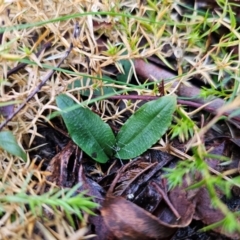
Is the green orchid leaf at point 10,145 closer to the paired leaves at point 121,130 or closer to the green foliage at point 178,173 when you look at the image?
the paired leaves at point 121,130

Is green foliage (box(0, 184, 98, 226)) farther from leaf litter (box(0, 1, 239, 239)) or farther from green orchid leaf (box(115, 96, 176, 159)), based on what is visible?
green orchid leaf (box(115, 96, 176, 159))

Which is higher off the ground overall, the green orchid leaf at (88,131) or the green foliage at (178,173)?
the green orchid leaf at (88,131)

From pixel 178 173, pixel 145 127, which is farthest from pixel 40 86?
pixel 178 173

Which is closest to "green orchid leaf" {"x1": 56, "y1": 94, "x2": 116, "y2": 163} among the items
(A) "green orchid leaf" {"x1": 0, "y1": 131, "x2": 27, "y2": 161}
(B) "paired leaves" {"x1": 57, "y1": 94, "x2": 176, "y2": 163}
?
(B) "paired leaves" {"x1": 57, "y1": 94, "x2": 176, "y2": 163}

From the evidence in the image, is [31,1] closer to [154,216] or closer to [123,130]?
[123,130]

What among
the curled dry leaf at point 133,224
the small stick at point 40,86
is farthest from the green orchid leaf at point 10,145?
the curled dry leaf at point 133,224

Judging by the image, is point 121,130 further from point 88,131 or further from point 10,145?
point 10,145

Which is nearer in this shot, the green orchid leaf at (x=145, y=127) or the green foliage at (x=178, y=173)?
the green foliage at (x=178, y=173)

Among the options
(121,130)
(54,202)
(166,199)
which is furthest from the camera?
(121,130)
